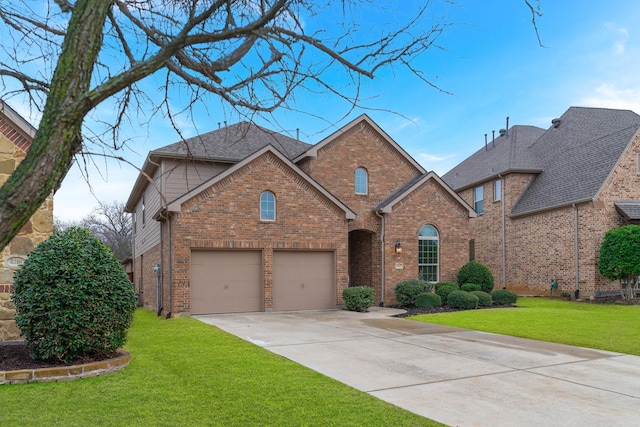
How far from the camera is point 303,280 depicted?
703 inches

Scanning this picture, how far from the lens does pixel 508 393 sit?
6500mm

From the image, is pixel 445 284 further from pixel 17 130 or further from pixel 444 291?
pixel 17 130

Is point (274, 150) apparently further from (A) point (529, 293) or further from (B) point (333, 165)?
(A) point (529, 293)

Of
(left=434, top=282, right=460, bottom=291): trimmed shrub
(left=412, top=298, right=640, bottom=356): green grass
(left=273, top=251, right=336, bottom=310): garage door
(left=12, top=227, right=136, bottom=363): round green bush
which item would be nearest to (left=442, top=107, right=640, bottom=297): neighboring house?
(left=412, top=298, right=640, bottom=356): green grass

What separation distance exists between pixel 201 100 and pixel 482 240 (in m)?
26.3

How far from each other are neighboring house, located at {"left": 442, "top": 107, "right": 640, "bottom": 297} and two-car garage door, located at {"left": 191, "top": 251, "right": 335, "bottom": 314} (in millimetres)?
10952

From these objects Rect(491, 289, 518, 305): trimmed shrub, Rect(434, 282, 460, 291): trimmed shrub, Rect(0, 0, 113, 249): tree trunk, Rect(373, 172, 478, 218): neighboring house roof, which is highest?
Rect(373, 172, 478, 218): neighboring house roof

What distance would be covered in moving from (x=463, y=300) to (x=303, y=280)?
570 centimetres

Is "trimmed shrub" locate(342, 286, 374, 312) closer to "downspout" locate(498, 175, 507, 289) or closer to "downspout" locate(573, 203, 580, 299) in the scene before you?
"downspout" locate(573, 203, 580, 299)

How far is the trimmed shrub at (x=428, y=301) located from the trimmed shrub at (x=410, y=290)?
0.38 m

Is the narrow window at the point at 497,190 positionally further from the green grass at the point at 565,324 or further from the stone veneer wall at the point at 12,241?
the stone veneer wall at the point at 12,241

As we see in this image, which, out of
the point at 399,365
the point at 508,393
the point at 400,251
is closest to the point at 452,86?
the point at 508,393

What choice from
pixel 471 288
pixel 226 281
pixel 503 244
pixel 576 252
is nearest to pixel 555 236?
pixel 576 252

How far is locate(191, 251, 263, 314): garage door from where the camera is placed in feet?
53.0
